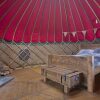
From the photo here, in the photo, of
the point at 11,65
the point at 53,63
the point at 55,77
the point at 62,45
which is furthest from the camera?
the point at 62,45

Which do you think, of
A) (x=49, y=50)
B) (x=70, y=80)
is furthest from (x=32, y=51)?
(x=70, y=80)

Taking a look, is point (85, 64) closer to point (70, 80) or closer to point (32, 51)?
point (70, 80)

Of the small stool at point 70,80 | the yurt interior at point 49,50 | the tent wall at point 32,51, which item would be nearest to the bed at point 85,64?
the yurt interior at point 49,50

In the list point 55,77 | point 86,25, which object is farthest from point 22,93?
point 86,25

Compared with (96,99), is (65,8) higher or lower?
higher

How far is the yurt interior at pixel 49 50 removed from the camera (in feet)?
5.62

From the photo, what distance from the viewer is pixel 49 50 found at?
4199 millimetres

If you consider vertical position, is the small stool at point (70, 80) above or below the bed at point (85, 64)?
below

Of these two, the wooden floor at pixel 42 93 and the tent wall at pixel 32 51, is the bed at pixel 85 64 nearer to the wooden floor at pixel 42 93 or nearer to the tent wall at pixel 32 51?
the wooden floor at pixel 42 93

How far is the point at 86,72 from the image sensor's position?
177 centimetres

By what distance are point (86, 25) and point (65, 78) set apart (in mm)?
2013

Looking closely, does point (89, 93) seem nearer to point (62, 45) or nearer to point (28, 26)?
point (28, 26)

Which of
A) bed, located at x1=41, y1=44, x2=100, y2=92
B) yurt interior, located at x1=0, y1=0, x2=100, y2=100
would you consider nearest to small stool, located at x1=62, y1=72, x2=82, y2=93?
yurt interior, located at x1=0, y1=0, x2=100, y2=100

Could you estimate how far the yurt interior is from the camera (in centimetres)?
171
